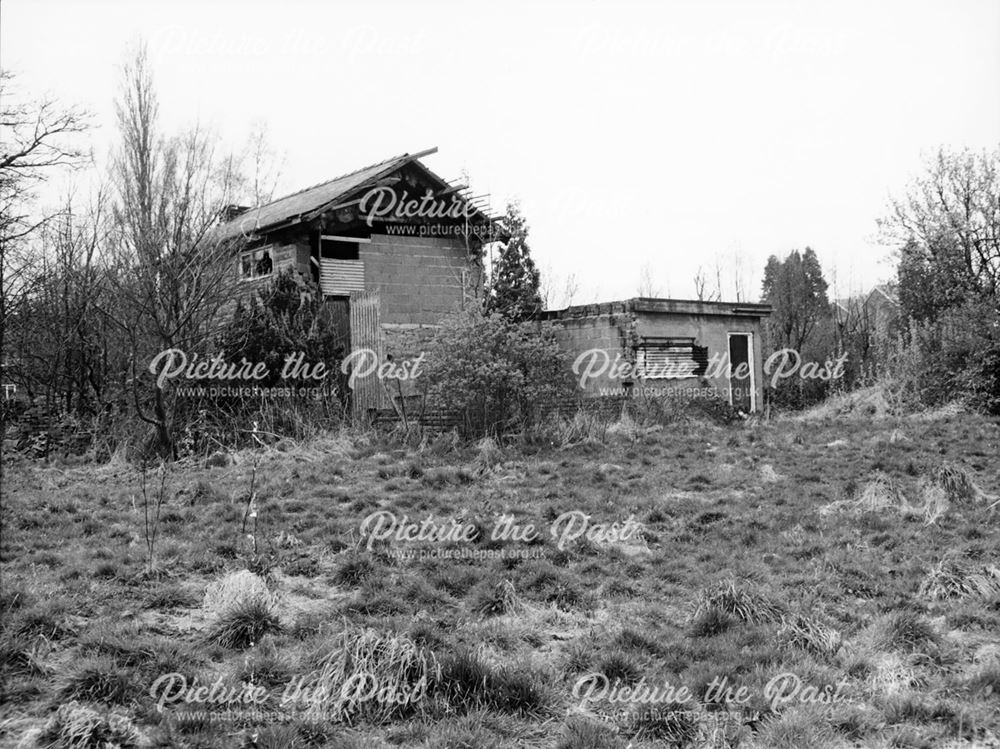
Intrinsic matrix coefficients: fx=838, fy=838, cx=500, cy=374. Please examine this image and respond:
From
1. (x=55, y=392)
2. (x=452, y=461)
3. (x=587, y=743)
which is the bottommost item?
(x=587, y=743)

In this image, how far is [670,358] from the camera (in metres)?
16.8

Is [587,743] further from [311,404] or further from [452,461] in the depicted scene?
[311,404]

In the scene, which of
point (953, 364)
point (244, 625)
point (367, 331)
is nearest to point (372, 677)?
point (244, 625)

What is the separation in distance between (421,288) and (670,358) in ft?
20.9

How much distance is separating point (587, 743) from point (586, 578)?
2548 mm

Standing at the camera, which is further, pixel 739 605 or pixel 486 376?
pixel 486 376

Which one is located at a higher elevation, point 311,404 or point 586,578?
point 311,404

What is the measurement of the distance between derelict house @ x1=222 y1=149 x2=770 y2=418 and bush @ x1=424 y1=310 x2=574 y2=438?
2.82 feet

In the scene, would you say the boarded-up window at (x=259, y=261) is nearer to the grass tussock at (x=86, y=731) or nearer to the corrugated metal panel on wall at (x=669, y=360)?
the corrugated metal panel on wall at (x=669, y=360)

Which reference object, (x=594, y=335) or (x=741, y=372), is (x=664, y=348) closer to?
(x=594, y=335)

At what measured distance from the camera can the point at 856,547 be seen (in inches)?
309

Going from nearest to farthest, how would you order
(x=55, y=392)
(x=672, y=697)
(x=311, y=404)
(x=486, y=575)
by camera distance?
(x=672, y=697), (x=486, y=575), (x=311, y=404), (x=55, y=392)

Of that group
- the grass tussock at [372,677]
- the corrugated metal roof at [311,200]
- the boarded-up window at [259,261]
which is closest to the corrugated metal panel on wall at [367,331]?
the corrugated metal roof at [311,200]

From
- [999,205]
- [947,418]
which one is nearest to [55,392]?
[947,418]
